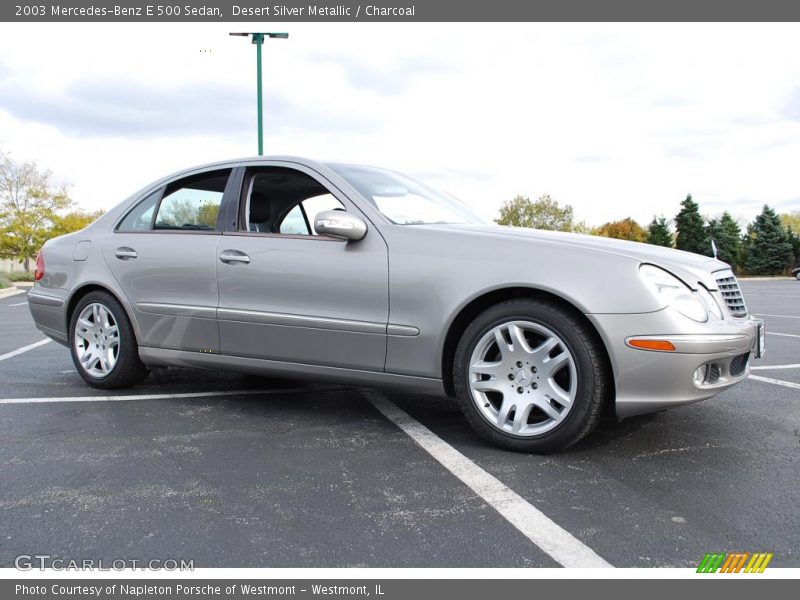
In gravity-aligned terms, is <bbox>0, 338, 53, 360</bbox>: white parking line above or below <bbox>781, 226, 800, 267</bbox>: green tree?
below

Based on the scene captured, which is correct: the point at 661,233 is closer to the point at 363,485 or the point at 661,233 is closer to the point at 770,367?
the point at 770,367

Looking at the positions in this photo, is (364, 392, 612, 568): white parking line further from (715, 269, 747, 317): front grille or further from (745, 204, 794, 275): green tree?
(745, 204, 794, 275): green tree

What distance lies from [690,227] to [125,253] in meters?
54.1

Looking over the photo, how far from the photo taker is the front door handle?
4195mm

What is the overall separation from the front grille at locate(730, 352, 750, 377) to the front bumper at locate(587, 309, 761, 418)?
22cm

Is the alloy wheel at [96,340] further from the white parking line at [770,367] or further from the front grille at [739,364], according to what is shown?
the white parking line at [770,367]

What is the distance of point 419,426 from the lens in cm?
395

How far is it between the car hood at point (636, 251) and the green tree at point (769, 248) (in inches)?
2030

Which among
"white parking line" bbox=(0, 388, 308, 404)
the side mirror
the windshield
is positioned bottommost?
"white parking line" bbox=(0, 388, 308, 404)

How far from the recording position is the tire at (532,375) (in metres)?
3.23

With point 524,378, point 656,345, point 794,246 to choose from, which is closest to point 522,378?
point 524,378

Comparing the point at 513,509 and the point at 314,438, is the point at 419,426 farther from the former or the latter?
the point at 513,509

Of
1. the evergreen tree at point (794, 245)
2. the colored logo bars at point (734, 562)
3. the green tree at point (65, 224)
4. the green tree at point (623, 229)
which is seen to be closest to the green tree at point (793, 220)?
the green tree at point (623, 229)

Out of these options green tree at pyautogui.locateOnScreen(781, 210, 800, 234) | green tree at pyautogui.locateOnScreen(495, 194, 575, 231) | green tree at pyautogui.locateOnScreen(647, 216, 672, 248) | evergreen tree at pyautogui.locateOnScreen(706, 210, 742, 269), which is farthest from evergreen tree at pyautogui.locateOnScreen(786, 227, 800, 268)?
green tree at pyautogui.locateOnScreen(781, 210, 800, 234)
